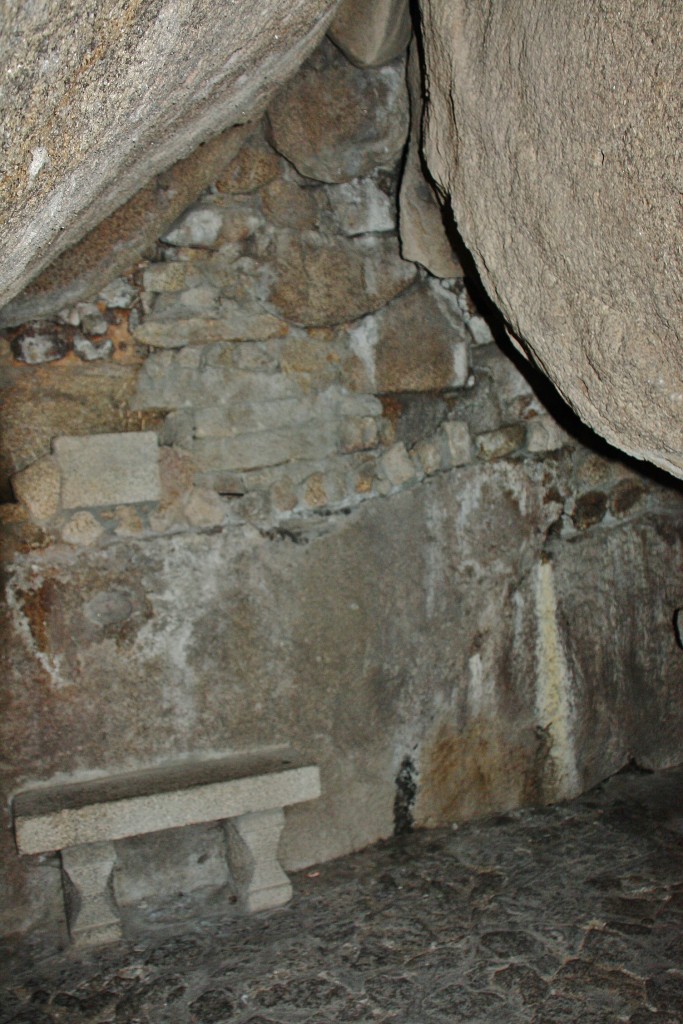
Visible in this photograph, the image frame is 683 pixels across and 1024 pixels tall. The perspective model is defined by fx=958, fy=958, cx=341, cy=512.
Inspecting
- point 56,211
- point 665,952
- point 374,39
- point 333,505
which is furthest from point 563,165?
point 665,952

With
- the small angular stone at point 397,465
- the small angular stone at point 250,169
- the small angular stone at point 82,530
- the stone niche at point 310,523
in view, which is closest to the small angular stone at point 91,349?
the stone niche at point 310,523

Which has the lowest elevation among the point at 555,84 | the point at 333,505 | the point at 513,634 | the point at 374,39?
the point at 513,634

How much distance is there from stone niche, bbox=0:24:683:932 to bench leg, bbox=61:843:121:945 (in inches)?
5.0

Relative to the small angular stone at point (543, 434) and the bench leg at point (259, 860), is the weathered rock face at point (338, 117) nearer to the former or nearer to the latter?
the small angular stone at point (543, 434)

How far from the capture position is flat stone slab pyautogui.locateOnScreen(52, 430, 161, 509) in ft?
9.17

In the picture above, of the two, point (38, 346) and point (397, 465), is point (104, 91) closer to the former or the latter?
point (38, 346)

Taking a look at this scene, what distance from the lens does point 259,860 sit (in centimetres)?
296

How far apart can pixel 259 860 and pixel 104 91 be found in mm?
2261

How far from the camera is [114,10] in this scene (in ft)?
4.52

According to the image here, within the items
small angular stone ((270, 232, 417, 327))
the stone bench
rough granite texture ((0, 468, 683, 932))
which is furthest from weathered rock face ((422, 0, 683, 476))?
the stone bench

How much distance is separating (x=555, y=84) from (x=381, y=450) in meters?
1.36

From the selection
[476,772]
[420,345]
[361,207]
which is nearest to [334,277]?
[361,207]

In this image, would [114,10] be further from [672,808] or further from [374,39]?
[672,808]

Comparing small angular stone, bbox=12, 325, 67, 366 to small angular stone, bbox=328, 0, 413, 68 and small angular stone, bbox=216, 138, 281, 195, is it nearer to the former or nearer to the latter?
small angular stone, bbox=216, 138, 281, 195
